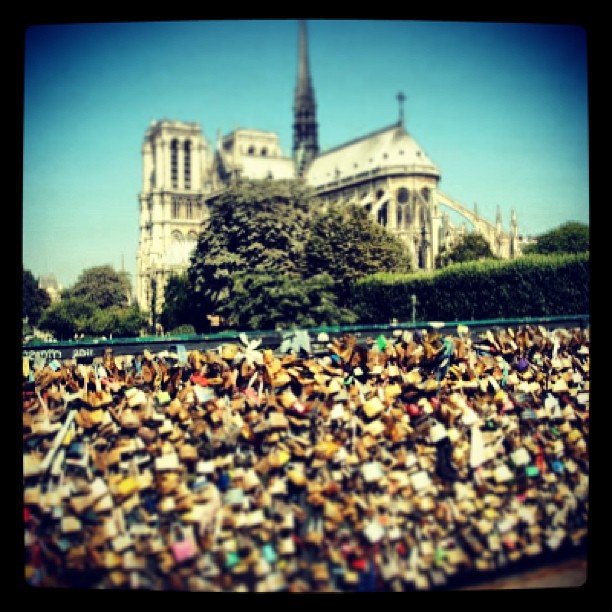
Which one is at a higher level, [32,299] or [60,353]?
[32,299]

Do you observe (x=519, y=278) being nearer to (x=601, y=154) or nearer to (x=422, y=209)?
(x=601, y=154)

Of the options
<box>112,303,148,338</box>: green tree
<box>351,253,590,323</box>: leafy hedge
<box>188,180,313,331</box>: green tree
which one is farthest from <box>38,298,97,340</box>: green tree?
<box>188,180,313,331</box>: green tree

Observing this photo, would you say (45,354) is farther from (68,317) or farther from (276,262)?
(276,262)

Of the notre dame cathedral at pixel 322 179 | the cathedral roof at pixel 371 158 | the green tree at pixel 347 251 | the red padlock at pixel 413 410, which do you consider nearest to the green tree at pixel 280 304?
the green tree at pixel 347 251

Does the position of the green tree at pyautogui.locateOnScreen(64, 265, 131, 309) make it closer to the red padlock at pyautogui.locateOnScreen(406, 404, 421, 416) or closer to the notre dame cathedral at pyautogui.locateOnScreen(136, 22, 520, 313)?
the red padlock at pyautogui.locateOnScreen(406, 404, 421, 416)

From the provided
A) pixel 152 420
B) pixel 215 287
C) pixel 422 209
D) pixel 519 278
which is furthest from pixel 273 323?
pixel 422 209

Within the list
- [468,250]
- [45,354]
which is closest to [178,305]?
[468,250]
